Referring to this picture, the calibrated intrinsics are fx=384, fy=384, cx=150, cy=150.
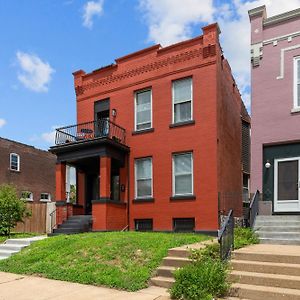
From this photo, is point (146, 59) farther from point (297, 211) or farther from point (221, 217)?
point (297, 211)

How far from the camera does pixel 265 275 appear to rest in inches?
286

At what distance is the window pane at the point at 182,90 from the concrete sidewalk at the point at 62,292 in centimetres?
935

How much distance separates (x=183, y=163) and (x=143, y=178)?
1975 millimetres

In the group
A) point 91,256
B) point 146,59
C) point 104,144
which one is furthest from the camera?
point 146,59

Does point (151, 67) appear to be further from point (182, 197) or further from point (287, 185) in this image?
point (287, 185)

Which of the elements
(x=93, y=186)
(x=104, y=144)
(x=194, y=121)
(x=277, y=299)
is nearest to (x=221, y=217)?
(x=194, y=121)

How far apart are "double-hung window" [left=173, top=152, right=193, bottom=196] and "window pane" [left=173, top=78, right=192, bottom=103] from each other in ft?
7.49

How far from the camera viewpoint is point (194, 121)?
49.8ft

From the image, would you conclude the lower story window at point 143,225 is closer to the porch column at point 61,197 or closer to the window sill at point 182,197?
the window sill at point 182,197

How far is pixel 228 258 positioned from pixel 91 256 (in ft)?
11.3

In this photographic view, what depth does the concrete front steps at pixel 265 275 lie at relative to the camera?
6.62 m

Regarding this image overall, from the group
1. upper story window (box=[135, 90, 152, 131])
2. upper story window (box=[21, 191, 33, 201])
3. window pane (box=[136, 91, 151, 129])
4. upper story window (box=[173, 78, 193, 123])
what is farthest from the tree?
upper story window (box=[173, 78, 193, 123])

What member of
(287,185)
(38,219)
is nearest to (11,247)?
(38,219)

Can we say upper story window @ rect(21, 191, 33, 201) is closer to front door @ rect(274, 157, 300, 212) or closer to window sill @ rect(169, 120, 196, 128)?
window sill @ rect(169, 120, 196, 128)
